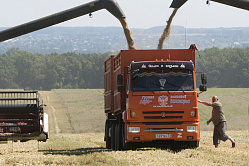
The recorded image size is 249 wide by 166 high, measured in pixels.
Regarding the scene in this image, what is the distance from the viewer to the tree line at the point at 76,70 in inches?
5034

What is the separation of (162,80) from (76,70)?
499ft

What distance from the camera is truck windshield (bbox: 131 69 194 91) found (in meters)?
15.6

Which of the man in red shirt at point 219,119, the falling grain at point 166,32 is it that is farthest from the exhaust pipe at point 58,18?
the man in red shirt at point 219,119

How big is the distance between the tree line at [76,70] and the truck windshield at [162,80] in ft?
348

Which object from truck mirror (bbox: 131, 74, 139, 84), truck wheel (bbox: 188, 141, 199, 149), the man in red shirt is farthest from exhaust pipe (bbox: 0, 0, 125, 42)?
truck wheel (bbox: 188, 141, 199, 149)

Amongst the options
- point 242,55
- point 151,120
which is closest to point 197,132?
point 151,120

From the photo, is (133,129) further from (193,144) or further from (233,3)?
(233,3)

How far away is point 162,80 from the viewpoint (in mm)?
15734

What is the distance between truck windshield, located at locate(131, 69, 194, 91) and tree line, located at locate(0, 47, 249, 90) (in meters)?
106

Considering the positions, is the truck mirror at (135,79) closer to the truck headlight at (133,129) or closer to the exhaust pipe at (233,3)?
the truck headlight at (133,129)

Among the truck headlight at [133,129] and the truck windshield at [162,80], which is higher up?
the truck windshield at [162,80]

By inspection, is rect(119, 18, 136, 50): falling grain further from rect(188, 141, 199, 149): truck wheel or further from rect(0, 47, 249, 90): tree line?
rect(0, 47, 249, 90): tree line

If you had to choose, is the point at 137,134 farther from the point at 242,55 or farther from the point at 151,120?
the point at 242,55

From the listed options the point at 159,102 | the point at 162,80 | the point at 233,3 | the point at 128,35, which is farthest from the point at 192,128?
the point at 233,3
